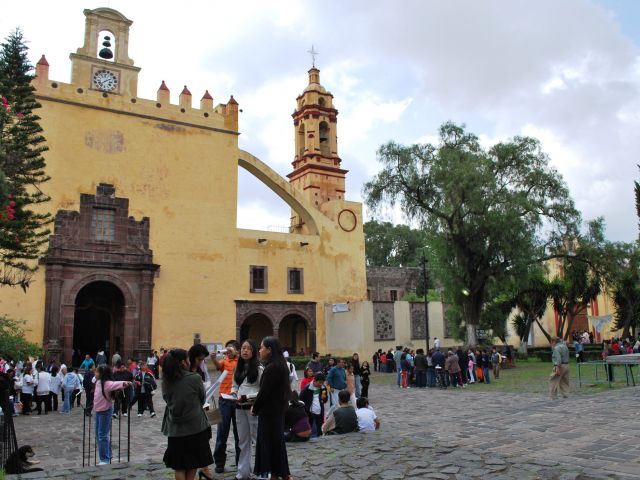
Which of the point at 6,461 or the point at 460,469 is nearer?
the point at 460,469

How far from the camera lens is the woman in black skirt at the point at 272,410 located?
551cm

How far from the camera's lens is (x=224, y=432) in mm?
6914

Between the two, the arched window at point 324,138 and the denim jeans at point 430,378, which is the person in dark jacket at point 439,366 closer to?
the denim jeans at point 430,378

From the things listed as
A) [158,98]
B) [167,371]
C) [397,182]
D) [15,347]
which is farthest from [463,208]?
[167,371]

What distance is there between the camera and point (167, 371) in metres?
5.36

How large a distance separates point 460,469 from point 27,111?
1330 centimetres

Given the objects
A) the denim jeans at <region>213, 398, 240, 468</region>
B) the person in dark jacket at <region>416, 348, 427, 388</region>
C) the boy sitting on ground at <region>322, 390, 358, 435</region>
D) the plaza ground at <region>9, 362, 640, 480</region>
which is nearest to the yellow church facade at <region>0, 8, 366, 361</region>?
the person in dark jacket at <region>416, 348, 427, 388</region>

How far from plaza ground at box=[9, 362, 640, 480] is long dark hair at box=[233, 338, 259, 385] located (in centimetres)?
115

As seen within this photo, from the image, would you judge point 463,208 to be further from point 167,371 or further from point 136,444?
point 167,371

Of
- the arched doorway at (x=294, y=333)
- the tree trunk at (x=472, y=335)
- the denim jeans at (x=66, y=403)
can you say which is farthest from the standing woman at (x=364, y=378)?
the arched doorway at (x=294, y=333)

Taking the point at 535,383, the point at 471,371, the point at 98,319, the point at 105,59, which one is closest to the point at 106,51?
the point at 105,59

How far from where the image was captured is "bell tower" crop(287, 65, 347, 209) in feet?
128

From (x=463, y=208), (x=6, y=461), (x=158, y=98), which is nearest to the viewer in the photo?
(x=6, y=461)

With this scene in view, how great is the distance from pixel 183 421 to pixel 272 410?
849 millimetres
